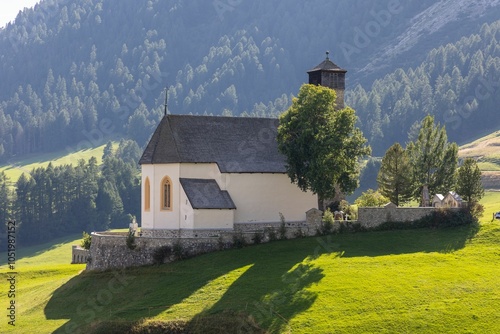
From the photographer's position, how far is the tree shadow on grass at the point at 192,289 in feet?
161

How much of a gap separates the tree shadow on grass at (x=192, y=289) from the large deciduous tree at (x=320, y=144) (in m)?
5.86

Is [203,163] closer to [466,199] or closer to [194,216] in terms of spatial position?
[194,216]

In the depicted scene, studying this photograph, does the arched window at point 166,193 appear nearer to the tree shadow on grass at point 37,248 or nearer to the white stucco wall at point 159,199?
the white stucco wall at point 159,199

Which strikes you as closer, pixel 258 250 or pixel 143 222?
pixel 258 250

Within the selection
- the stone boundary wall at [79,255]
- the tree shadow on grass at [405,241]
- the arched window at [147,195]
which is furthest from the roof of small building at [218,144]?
the stone boundary wall at [79,255]

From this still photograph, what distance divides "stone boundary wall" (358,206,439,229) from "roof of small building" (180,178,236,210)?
10.1 metres

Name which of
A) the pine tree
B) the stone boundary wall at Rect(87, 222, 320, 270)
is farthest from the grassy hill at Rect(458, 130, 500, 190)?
the pine tree

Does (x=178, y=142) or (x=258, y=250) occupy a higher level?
(x=178, y=142)

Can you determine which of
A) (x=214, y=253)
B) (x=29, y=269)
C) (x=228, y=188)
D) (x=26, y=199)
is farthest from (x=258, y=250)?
(x=26, y=199)

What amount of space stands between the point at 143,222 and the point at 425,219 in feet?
70.9

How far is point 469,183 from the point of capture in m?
62.8

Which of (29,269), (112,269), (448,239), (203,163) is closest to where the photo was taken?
(448,239)

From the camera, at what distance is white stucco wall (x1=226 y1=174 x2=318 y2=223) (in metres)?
66.9

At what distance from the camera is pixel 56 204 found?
6166 inches
